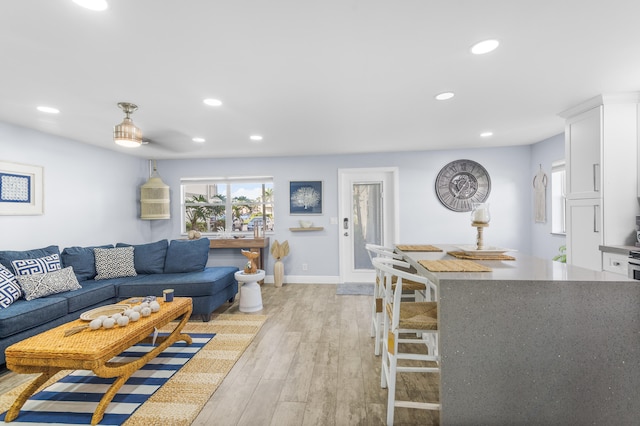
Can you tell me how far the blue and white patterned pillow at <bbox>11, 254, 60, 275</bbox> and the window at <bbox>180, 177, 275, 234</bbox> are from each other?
2.35 m

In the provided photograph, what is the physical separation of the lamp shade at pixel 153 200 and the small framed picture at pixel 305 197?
212cm

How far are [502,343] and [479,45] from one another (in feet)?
5.50

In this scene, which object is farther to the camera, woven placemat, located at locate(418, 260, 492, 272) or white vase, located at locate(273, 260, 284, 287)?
white vase, located at locate(273, 260, 284, 287)

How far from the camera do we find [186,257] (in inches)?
158

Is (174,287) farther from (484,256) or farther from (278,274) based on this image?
(484,256)

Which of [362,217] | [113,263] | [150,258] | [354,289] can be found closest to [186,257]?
[150,258]

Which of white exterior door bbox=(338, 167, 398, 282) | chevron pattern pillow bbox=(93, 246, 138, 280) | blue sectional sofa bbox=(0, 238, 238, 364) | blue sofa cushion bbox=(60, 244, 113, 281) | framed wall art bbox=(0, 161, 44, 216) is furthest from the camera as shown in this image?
white exterior door bbox=(338, 167, 398, 282)

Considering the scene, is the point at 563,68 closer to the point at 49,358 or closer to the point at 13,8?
the point at 13,8

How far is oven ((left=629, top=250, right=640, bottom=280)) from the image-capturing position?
2.34 meters

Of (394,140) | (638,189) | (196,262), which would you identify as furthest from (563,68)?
(196,262)

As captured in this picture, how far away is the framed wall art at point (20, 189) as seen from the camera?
Result: 327 cm

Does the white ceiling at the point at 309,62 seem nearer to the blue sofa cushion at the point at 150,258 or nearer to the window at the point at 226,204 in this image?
the blue sofa cushion at the point at 150,258

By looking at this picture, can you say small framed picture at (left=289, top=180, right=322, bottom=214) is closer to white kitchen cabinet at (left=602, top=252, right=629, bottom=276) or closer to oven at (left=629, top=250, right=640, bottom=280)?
white kitchen cabinet at (left=602, top=252, right=629, bottom=276)

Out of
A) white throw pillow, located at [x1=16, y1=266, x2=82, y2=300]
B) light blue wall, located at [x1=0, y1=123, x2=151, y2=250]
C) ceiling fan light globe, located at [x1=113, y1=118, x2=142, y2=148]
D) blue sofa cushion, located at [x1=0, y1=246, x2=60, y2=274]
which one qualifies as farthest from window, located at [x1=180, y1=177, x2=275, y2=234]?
ceiling fan light globe, located at [x1=113, y1=118, x2=142, y2=148]
